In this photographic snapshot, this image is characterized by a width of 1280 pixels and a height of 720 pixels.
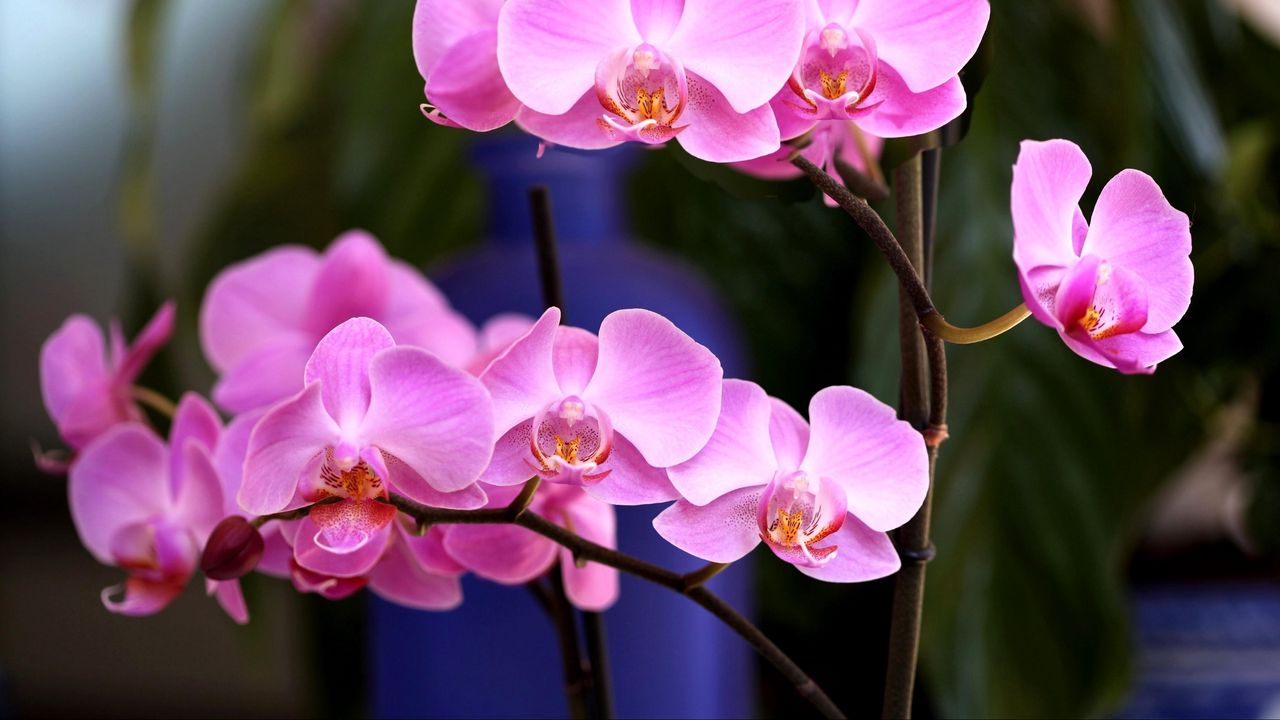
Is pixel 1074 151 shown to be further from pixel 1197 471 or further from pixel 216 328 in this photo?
pixel 1197 471

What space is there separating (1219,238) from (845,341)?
204mm

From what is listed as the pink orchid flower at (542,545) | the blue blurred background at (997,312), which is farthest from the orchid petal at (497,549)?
the blue blurred background at (997,312)

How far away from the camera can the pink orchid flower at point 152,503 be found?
0.19 m

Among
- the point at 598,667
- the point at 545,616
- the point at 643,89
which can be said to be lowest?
the point at 545,616

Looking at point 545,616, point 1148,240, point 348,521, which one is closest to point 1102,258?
point 1148,240

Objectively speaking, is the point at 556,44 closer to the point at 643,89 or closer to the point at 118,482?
the point at 643,89

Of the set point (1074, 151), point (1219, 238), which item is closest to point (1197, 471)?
point (1219, 238)

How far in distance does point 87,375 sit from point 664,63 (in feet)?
0.45

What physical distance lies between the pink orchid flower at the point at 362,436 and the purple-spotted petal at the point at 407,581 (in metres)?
0.05

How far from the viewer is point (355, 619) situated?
647 mm

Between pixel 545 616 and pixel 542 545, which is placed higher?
pixel 542 545

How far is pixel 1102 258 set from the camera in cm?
14

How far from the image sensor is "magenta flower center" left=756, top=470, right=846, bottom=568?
0.47 ft

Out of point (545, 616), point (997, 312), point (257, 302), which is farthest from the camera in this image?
point (997, 312)
